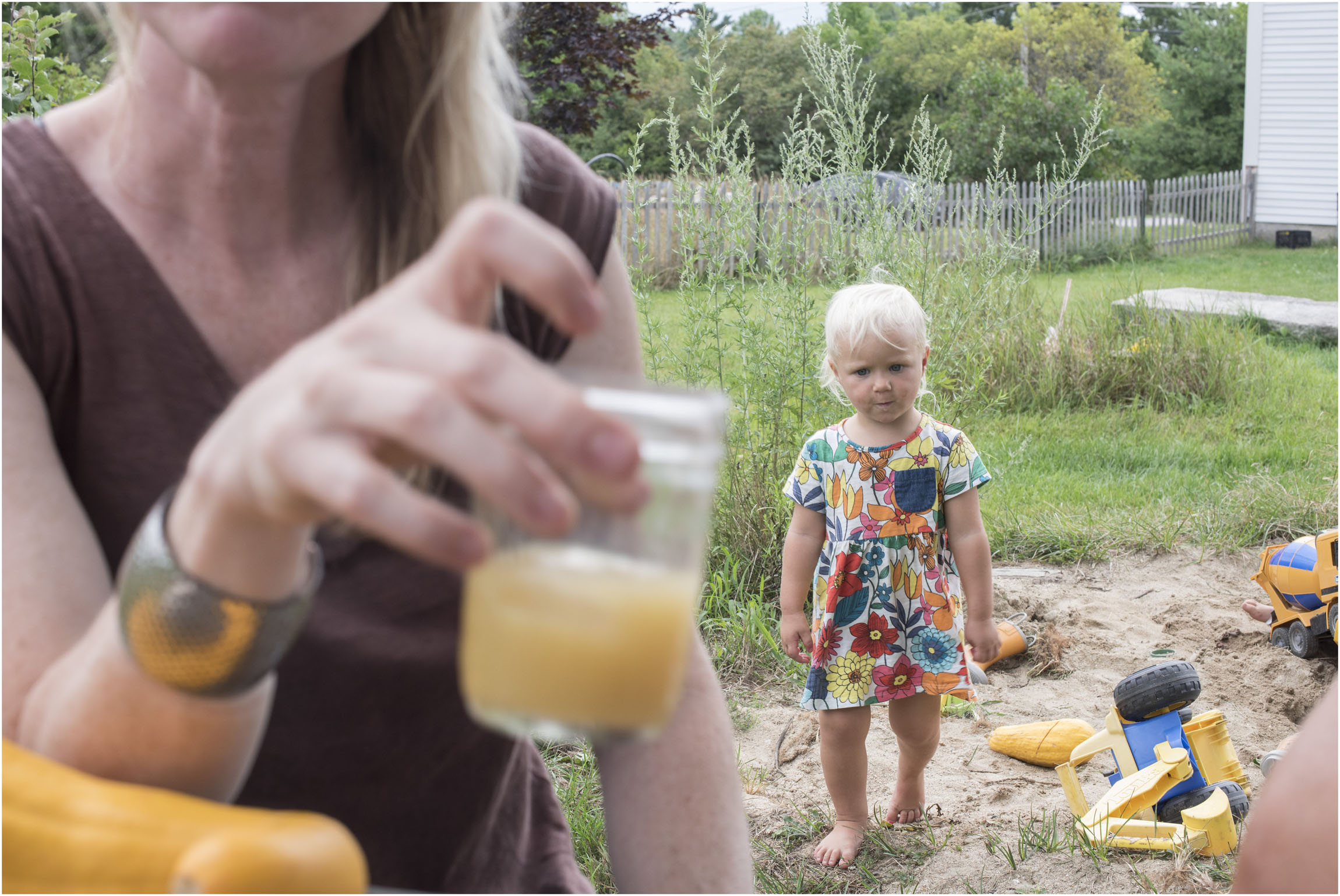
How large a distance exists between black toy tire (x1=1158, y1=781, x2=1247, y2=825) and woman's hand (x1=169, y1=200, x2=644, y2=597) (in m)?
2.78

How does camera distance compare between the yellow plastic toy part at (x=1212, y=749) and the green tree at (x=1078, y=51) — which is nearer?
the yellow plastic toy part at (x=1212, y=749)

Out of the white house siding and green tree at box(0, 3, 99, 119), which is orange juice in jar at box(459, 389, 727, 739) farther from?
the white house siding

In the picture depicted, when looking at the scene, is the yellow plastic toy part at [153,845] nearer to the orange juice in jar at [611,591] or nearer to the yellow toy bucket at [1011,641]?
the orange juice in jar at [611,591]

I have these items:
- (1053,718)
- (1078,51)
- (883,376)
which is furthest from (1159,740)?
(1078,51)

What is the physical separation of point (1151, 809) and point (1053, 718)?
0.73 metres

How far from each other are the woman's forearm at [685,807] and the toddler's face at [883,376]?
213cm

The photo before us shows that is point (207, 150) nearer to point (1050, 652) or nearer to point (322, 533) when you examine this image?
point (322, 533)

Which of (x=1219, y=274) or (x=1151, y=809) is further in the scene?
(x=1219, y=274)

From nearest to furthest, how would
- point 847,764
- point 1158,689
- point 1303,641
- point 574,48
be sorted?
1. point 1158,689
2. point 847,764
3. point 1303,641
4. point 574,48

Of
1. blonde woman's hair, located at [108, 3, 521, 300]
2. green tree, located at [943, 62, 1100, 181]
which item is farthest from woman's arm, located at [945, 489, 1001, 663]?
green tree, located at [943, 62, 1100, 181]

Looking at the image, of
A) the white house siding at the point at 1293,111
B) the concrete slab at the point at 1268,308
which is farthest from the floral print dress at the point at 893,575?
the white house siding at the point at 1293,111

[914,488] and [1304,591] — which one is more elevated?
[914,488]

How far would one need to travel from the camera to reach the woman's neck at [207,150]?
108cm

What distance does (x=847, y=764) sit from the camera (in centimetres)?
316
